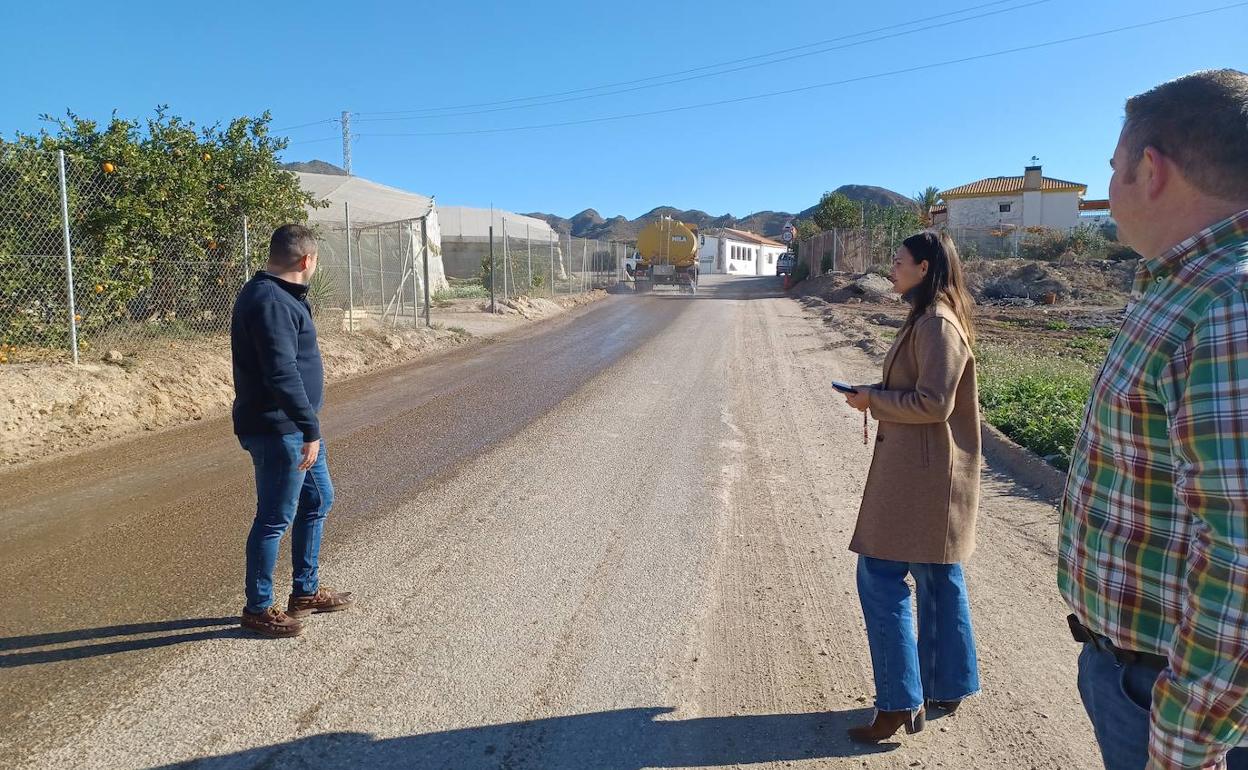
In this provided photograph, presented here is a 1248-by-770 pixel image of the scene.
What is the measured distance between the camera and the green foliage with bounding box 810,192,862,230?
48.3 metres

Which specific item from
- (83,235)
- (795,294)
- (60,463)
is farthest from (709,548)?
(795,294)

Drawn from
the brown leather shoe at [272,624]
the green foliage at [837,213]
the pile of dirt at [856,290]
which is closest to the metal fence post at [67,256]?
the brown leather shoe at [272,624]

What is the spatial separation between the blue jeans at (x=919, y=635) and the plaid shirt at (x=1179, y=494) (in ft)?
4.38

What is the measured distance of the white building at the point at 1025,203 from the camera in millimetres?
50969

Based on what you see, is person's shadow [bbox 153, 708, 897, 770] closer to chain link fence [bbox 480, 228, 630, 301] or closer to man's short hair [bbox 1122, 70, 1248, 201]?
man's short hair [bbox 1122, 70, 1248, 201]

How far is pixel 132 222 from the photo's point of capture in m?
9.65

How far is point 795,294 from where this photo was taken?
32.8 m

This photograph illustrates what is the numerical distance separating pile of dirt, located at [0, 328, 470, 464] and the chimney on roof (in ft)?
170

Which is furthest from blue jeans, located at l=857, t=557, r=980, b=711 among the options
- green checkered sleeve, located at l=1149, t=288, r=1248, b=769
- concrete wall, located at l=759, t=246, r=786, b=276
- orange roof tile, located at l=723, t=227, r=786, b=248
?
concrete wall, located at l=759, t=246, r=786, b=276

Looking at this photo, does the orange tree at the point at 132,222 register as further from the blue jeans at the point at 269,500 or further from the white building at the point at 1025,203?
the white building at the point at 1025,203

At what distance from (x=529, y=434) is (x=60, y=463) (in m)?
3.93

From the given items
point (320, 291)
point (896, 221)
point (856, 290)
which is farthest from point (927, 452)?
point (896, 221)

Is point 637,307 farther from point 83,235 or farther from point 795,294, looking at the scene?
point 83,235

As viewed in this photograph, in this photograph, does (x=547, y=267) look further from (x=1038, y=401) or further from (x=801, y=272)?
(x=1038, y=401)
